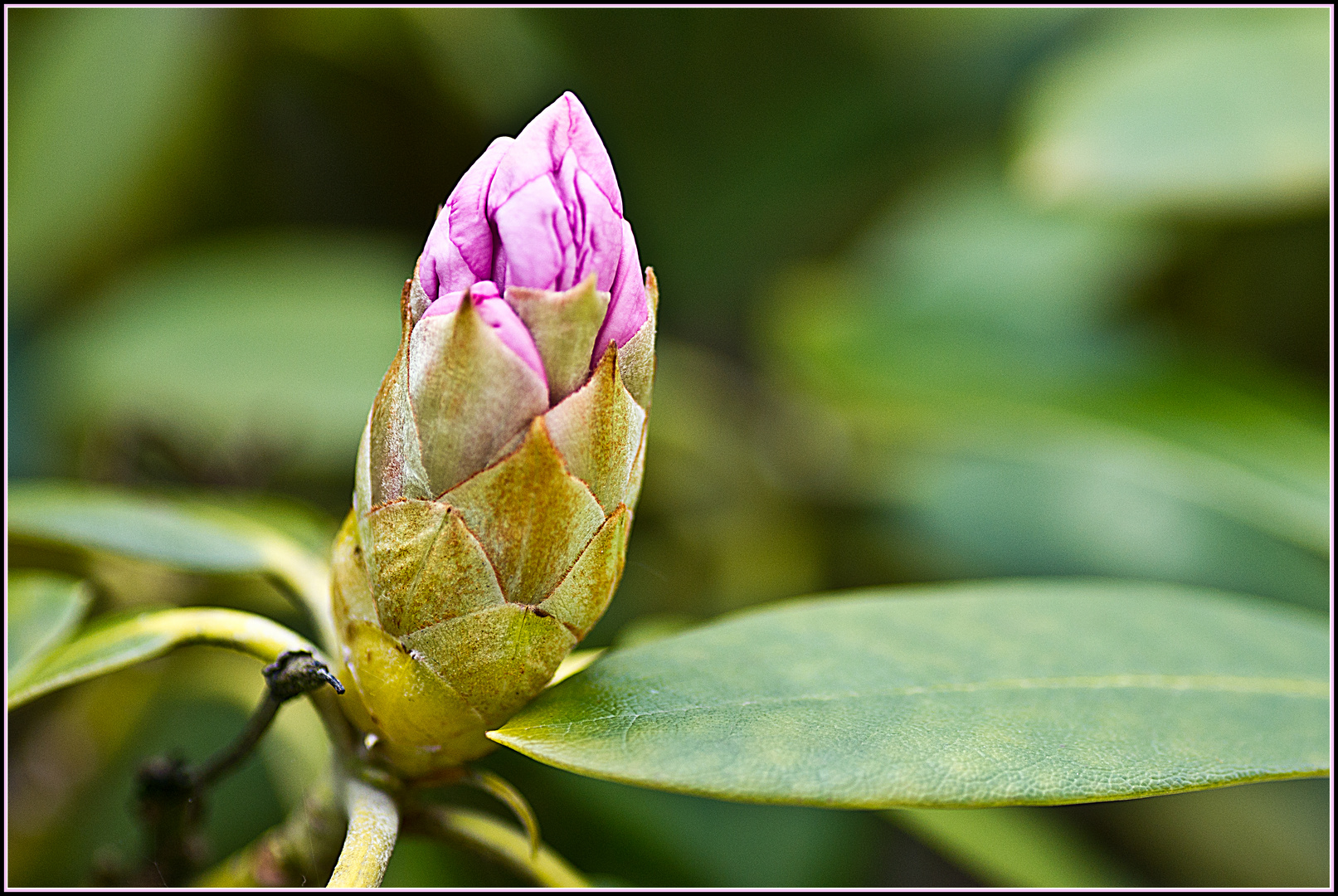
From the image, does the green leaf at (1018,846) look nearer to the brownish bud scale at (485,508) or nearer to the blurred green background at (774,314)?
the blurred green background at (774,314)

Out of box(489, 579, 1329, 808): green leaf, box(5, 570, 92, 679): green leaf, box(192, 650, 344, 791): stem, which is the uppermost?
box(489, 579, 1329, 808): green leaf

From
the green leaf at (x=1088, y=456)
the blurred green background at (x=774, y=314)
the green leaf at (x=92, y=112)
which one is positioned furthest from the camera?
A: the green leaf at (x=92, y=112)

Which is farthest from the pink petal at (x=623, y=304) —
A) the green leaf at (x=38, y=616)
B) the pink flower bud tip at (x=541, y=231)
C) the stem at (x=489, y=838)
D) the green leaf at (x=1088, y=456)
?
the green leaf at (x=1088, y=456)

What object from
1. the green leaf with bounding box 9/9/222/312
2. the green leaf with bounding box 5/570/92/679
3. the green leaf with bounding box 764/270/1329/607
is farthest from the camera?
the green leaf with bounding box 9/9/222/312

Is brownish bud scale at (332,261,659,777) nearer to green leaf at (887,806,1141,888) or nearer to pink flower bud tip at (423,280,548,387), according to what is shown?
pink flower bud tip at (423,280,548,387)

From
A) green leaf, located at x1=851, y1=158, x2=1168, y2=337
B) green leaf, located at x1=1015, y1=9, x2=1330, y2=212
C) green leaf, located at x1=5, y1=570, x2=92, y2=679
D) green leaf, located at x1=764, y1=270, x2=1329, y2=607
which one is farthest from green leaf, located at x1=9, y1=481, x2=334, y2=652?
green leaf, located at x1=851, y1=158, x2=1168, y2=337

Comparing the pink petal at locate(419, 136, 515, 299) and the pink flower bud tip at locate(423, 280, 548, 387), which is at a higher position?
the pink petal at locate(419, 136, 515, 299)

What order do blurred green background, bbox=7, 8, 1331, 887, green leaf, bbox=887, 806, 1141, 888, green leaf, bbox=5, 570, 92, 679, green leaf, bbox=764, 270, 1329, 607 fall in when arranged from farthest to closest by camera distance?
green leaf, bbox=764, 270, 1329, 607 → blurred green background, bbox=7, 8, 1331, 887 → green leaf, bbox=887, 806, 1141, 888 → green leaf, bbox=5, 570, 92, 679

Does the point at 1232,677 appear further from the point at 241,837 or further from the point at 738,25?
the point at 738,25
